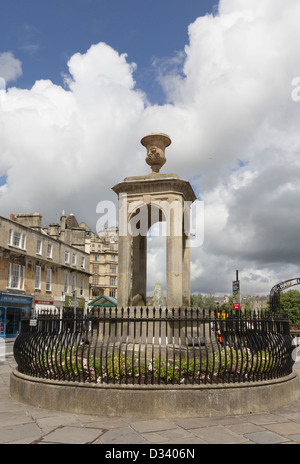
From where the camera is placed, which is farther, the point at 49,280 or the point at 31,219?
the point at 49,280

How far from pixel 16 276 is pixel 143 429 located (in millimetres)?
27095

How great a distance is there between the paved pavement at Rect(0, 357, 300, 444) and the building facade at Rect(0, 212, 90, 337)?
791 inches

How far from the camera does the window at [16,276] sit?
95.1 ft

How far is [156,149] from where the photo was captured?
10.3 meters

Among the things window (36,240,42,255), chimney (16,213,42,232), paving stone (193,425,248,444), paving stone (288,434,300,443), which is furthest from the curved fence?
chimney (16,213,42,232)

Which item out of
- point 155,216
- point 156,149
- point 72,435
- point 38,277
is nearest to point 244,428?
point 72,435

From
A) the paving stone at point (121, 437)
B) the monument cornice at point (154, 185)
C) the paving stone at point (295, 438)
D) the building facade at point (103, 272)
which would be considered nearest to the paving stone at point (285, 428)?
the paving stone at point (295, 438)

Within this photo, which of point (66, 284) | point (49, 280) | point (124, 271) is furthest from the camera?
point (66, 284)

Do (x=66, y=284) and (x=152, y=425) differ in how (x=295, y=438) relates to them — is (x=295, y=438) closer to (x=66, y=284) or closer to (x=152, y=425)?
(x=152, y=425)

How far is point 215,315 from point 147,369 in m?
1.52

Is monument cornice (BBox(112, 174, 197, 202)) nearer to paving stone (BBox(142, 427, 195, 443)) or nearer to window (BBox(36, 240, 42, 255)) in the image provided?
paving stone (BBox(142, 427, 195, 443))
